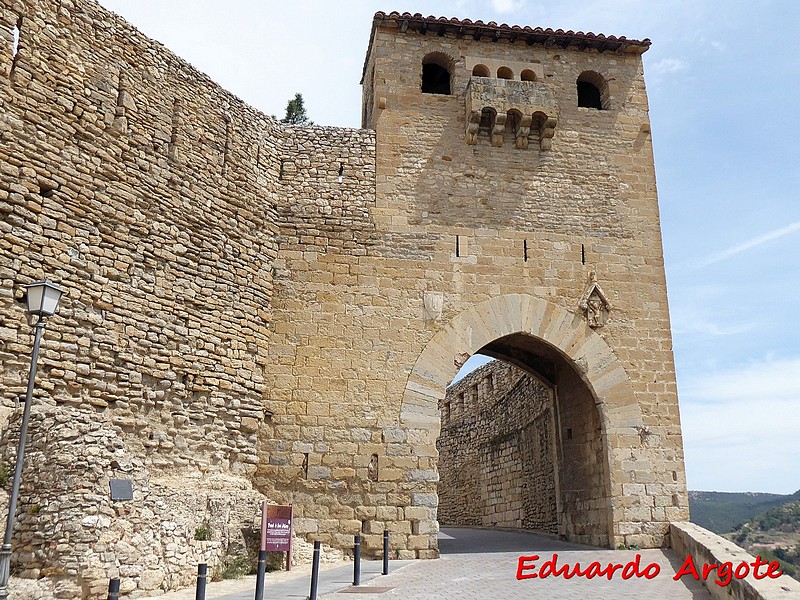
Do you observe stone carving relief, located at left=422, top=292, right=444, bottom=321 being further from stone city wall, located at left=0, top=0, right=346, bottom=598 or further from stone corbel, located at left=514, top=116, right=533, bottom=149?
stone corbel, located at left=514, top=116, right=533, bottom=149

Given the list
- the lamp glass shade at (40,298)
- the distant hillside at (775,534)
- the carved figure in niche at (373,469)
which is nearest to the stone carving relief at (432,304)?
the carved figure in niche at (373,469)

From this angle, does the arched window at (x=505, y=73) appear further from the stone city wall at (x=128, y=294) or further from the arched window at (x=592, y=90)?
the stone city wall at (x=128, y=294)

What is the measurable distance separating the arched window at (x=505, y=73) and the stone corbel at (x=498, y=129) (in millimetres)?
1225

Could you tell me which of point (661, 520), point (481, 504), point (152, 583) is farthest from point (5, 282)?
point (481, 504)

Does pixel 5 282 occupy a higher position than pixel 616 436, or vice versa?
pixel 5 282

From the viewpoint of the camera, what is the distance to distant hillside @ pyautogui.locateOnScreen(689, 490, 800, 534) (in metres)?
43.9

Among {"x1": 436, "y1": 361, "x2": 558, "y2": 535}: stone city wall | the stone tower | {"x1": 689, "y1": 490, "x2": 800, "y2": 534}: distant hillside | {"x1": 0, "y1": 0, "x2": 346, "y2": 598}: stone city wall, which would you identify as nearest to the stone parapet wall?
the stone tower

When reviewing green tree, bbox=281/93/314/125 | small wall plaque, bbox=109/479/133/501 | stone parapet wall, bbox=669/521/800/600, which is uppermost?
green tree, bbox=281/93/314/125

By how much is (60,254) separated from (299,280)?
3.81 meters

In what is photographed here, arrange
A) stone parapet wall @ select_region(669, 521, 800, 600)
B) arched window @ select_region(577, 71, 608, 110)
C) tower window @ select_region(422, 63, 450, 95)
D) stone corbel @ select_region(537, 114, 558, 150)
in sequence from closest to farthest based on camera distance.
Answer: stone parapet wall @ select_region(669, 521, 800, 600)
stone corbel @ select_region(537, 114, 558, 150)
arched window @ select_region(577, 71, 608, 110)
tower window @ select_region(422, 63, 450, 95)

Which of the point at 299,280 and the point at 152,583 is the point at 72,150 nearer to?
the point at 299,280

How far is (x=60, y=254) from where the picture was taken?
7.70m

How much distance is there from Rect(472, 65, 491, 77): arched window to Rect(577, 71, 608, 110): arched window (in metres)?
1.88

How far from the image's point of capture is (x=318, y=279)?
35.5 feet
